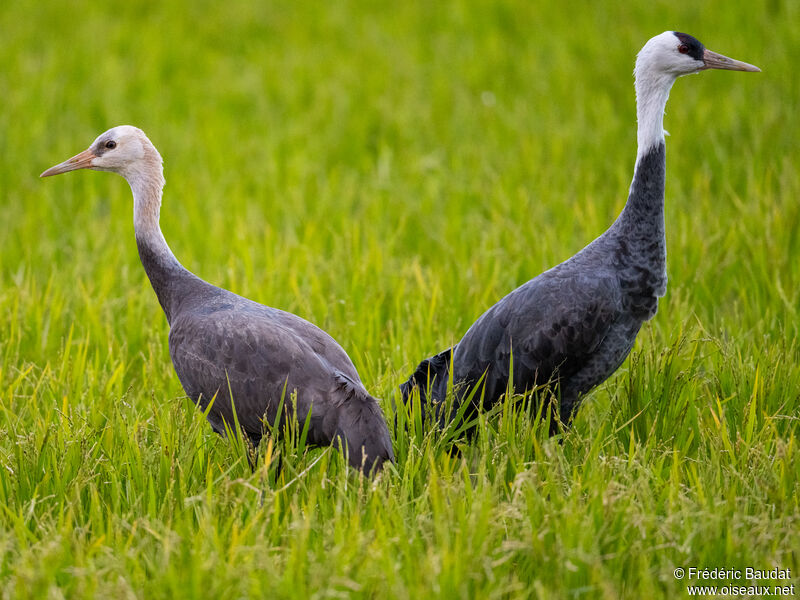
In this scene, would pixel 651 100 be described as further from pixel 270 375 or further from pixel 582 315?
pixel 270 375

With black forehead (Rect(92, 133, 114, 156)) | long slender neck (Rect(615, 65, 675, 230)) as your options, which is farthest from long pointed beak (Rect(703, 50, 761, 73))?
black forehead (Rect(92, 133, 114, 156))

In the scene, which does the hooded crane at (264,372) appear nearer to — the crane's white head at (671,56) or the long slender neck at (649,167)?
the long slender neck at (649,167)

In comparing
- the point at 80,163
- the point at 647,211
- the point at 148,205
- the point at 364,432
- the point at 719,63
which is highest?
the point at 719,63

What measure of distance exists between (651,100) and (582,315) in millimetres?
1039

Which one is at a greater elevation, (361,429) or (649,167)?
(649,167)

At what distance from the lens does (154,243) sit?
14.0ft

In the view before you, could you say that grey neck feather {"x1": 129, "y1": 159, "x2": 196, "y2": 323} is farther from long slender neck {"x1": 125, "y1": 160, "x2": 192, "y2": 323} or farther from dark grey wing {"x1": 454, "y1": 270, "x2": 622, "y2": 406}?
dark grey wing {"x1": 454, "y1": 270, "x2": 622, "y2": 406}

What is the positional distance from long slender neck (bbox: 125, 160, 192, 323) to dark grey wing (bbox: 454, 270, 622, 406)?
1.32m

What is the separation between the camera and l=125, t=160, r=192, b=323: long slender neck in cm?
418

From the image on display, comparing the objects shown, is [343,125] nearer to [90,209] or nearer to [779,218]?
[90,209]

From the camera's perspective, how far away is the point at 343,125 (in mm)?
8906

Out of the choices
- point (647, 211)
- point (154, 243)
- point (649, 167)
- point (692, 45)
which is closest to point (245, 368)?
point (154, 243)

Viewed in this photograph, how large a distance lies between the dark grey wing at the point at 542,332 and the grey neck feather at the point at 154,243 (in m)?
1.31

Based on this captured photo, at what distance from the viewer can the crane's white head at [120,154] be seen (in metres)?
4.38
